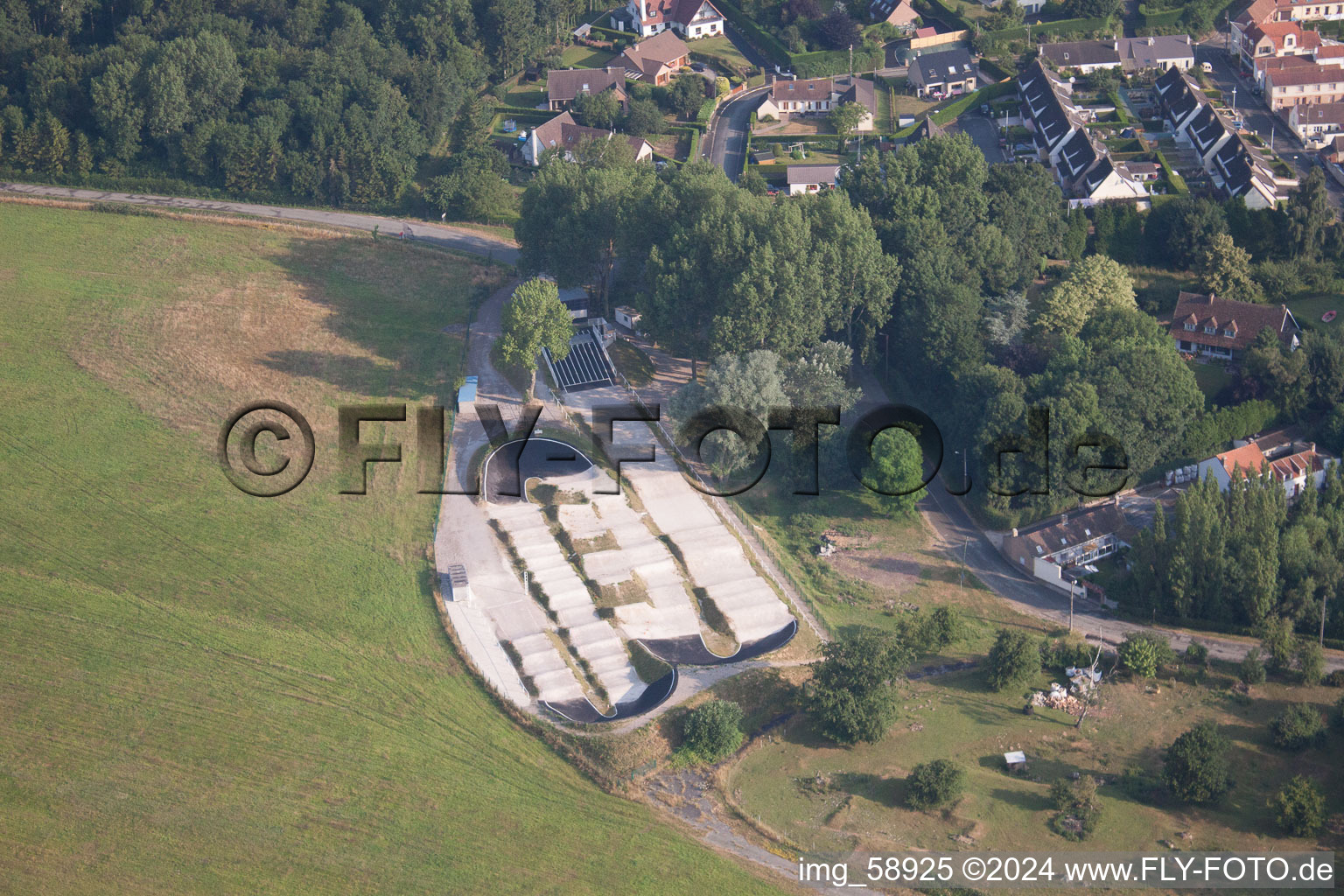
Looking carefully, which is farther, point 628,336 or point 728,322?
point 628,336

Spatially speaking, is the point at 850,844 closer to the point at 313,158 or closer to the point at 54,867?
the point at 54,867

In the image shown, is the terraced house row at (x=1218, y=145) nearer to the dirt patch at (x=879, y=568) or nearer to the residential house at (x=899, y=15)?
the residential house at (x=899, y=15)

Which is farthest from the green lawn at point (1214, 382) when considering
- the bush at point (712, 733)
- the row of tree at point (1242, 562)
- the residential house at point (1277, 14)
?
the residential house at point (1277, 14)

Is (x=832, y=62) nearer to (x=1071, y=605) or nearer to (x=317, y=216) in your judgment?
(x=317, y=216)

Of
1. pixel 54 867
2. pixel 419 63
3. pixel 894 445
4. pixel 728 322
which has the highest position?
pixel 419 63

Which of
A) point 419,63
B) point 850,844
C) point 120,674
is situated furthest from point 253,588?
point 419,63

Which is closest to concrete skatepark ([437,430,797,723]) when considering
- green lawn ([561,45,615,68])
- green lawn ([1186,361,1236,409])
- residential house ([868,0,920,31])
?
green lawn ([1186,361,1236,409])
